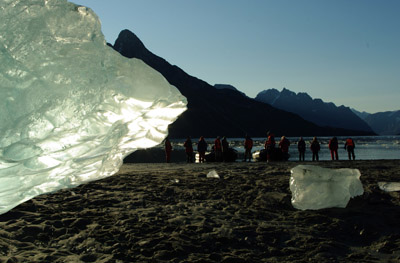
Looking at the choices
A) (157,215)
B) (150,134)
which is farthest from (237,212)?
(150,134)

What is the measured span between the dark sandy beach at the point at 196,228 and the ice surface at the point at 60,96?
2509mm

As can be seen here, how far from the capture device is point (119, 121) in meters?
3.11

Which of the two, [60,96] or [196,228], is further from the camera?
[196,228]

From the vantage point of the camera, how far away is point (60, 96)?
2.90m

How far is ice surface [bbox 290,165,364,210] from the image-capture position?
7.29 m

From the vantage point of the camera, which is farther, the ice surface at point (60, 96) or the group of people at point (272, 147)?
the group of people at point (272, 147)

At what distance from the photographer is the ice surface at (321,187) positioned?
23.9ft

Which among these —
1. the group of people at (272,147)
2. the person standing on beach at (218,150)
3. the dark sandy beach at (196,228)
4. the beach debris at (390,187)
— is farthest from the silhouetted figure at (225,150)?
the beach debris at (390,187)

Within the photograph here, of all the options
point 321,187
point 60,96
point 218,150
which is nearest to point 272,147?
point 218,150

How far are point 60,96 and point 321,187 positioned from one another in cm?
592

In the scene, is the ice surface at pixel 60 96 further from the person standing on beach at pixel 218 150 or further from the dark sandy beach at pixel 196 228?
the person standing on beach at pixel 218 150

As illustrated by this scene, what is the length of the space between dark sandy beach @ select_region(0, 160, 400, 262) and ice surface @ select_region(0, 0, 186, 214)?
98.8 inches

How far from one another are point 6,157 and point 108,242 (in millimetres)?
3327

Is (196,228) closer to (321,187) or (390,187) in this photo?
(321,187)
